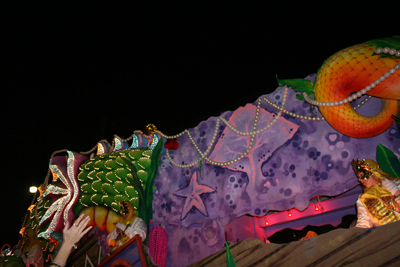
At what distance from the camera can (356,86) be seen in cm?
191

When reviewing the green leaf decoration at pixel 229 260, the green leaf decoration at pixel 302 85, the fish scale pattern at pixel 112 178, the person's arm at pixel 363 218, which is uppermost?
the green leaf decoration at pixel 302 85

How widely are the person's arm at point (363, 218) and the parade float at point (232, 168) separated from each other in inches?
10.1

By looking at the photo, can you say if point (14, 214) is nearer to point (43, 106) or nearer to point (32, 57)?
point (43, 106)

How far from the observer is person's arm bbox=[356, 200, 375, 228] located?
5.14 ft

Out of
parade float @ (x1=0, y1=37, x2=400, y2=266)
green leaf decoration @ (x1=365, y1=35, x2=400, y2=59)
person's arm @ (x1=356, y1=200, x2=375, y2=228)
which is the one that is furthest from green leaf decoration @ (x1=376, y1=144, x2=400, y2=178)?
green leaf decoration @ (x1=365, y1=35, x2=400, y2=59)

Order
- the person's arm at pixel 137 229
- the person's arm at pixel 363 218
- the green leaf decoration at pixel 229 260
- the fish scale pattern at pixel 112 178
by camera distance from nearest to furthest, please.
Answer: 1. the person's arm at pixel 363 218
2. the green leaf decoration at pixel 229 260
3. the person's arm at pixel 137 229
4. the fish scale pattern at pixel 112 178

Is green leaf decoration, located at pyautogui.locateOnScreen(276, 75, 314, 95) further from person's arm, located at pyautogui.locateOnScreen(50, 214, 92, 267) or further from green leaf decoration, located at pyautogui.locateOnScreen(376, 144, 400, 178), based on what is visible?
person's arm, located at pyautogui.locateOnScreen(50, 214, 92, 267)

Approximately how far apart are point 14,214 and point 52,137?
6.47 ft

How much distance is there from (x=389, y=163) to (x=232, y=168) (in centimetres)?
126

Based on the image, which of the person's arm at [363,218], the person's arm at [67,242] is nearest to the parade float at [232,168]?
the person's arm at [363,218]

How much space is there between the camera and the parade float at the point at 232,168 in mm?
1881

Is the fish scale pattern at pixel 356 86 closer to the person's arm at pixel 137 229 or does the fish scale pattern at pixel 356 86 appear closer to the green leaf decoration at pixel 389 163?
the green leaf decoration at pixel 389 163

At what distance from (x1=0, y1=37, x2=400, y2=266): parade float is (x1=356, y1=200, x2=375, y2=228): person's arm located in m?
0.26

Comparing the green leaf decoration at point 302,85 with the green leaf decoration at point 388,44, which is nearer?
the green leaf decoration at point 388,44
